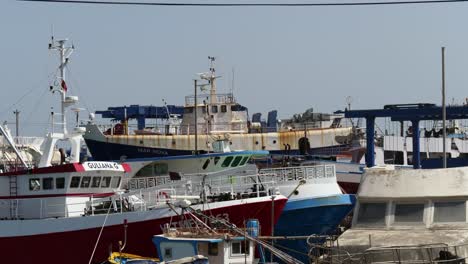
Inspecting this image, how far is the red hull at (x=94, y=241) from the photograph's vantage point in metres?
31.3

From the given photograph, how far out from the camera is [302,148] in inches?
1951

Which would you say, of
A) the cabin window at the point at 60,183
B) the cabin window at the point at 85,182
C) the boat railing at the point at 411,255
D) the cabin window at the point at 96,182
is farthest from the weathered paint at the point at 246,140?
the boat railing at the point at 411,255

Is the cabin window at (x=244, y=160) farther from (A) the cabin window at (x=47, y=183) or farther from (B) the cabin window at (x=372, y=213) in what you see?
(B) the cabin window at (x=372, y=213)

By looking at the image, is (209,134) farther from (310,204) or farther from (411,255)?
(411,255)

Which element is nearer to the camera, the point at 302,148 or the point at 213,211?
the point at 213,211

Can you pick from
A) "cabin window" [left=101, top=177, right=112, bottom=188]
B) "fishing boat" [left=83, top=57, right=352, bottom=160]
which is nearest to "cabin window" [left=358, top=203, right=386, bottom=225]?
"cabin window" [left=101, top=177, right=112, bottom=188]

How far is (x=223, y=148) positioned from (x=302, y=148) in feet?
29.9

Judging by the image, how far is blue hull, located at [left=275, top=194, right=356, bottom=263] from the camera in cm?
3347

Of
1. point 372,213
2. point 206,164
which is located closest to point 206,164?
point 206,164

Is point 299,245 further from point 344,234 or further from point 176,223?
point 344,234

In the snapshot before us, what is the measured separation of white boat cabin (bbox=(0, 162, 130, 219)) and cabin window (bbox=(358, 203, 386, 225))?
16374 millimetres

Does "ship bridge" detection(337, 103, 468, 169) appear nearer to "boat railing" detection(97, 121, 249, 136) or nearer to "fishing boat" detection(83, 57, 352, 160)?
"fishing boat" detection(83, 57, 352, 160)

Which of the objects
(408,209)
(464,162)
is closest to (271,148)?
(464,162)

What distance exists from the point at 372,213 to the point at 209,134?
37262 millimetres
